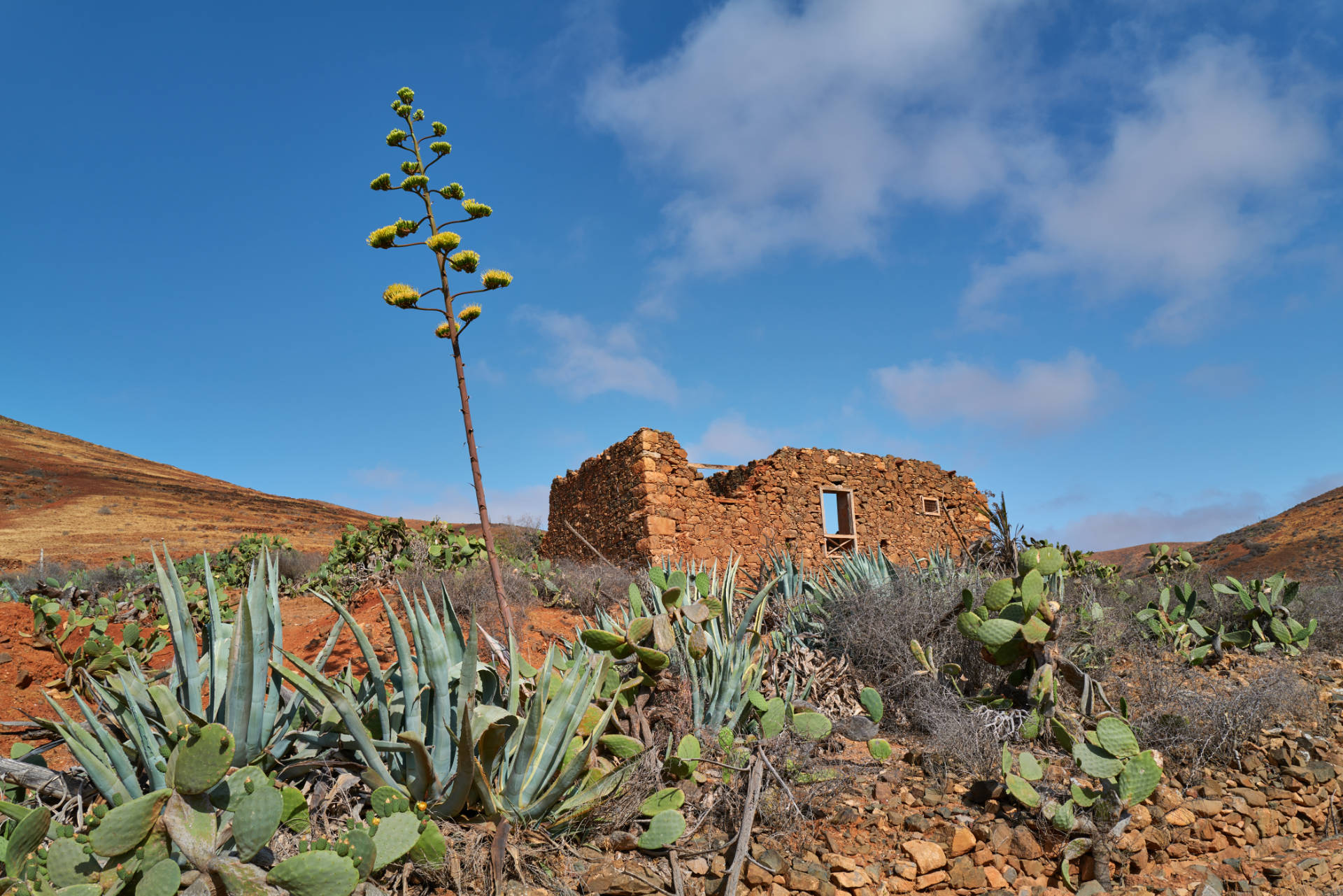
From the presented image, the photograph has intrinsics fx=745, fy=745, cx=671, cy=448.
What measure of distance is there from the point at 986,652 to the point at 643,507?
6432 millimetres

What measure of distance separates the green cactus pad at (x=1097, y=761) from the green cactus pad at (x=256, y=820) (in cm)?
282

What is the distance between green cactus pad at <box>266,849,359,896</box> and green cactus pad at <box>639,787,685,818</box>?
1103mm

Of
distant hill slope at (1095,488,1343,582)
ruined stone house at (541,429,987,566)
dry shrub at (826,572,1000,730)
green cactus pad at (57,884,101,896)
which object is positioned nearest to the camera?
green cactus pad at (57,884,101,896)

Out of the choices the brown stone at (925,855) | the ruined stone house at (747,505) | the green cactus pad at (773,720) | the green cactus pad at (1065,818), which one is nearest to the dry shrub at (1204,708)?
the green cactus pad at (1065,818)

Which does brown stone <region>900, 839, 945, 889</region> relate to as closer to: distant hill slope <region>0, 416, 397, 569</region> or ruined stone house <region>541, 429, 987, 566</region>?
ruined stone house <region>541, 429, 987, 566</region>

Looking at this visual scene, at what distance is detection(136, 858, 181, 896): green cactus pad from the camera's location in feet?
6.03

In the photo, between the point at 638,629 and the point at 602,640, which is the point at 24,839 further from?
the point at 638,629

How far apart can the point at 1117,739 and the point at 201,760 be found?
3.21m

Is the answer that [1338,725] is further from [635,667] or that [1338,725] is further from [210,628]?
[210,628]

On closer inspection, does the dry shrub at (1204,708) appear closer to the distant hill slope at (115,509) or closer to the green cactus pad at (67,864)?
the green cactus pad at (67,864)

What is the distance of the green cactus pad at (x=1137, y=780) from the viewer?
2881 millimetres

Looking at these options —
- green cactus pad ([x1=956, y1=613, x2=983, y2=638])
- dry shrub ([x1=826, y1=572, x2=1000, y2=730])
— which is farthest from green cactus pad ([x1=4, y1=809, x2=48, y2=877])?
green cactus pad ([x1=956, y1=613, x2=983, y2=638])

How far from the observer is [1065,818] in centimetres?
282

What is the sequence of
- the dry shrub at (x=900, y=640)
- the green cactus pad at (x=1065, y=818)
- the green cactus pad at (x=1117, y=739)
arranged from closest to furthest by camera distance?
the green cactus pad at (x=1065, y=818) < the green cactus pad at (x=1117, y=739) < the dry shrub at (x=900, y=640)
